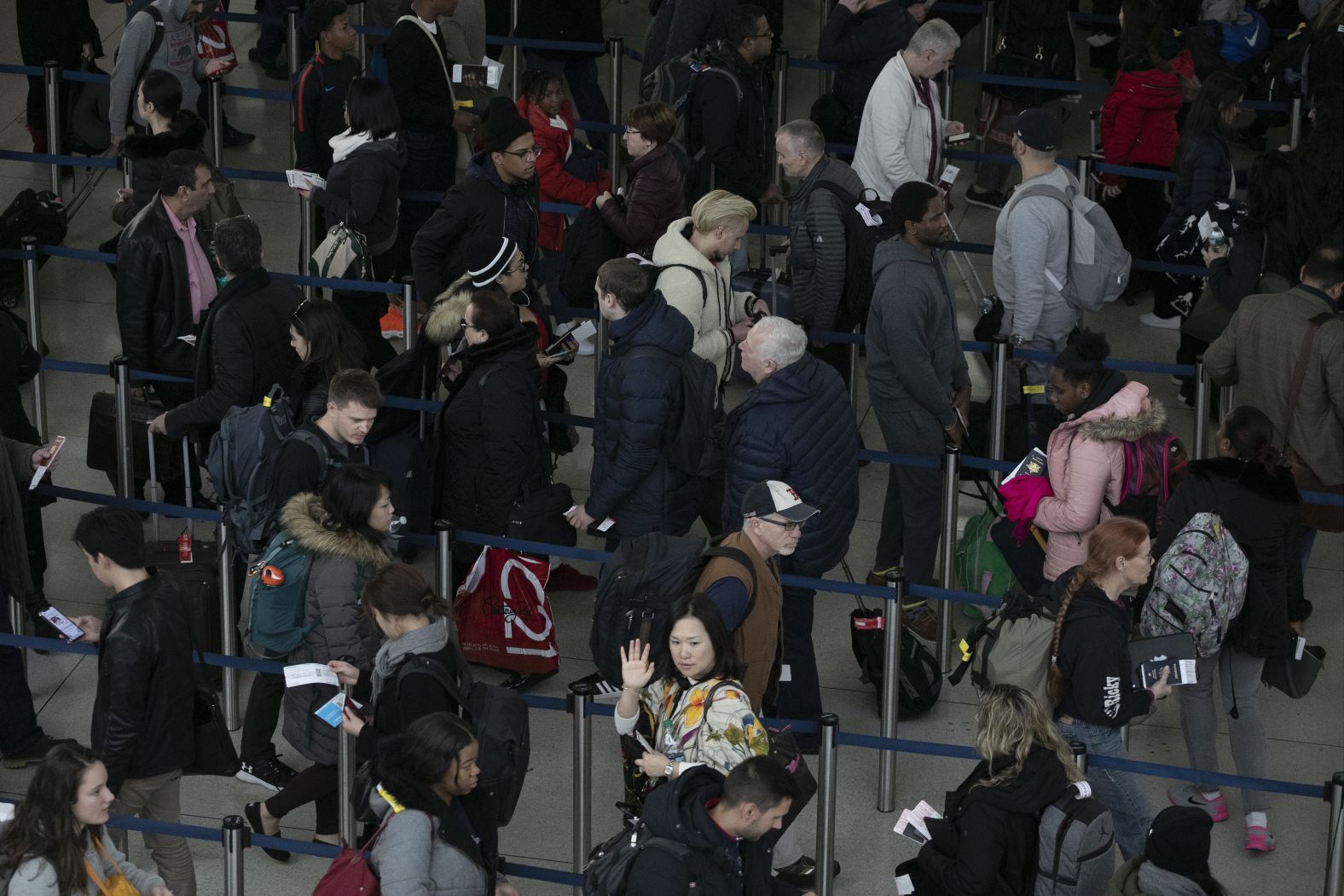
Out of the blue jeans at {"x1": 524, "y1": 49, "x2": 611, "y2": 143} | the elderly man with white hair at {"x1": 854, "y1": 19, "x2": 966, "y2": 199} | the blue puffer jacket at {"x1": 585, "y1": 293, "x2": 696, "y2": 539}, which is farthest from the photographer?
the blue jeans at {"x1": 524, "y1": 49, "x2": 611, "y2": 143}

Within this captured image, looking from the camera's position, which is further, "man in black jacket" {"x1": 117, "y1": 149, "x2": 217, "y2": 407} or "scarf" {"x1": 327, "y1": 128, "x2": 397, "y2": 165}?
"scarf" {"x1": 327, "y1": 128, "x2": 397, "y2": 165}

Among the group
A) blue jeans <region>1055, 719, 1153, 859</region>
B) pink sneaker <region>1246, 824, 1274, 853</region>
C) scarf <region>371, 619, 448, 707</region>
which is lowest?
pink sneaker <region>1246, 824, 1274, 853</region>

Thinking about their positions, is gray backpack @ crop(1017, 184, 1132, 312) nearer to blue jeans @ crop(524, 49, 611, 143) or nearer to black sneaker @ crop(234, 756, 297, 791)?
black sneaker @ crop(234, 756, 297, 791)

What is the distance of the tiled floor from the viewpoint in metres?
7.07

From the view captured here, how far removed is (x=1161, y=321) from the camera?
425 inches

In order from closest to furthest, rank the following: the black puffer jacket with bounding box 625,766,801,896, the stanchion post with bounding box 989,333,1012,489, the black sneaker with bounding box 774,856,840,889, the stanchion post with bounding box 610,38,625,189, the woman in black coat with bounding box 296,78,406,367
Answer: the black puffer jacket with bounding box 625,766,801,896
the black sneaker with bounding box 774,856,840,889
the stanchion post with bounding box 989,333,1012,489
the woman in black coat with bounding box 296,78,406,367
the stanchion post with bounding box 610,38,625,189

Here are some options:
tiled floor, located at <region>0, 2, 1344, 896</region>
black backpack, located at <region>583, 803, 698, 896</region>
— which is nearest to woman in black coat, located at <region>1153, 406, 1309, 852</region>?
tiled floor, located at <region>0, 2, 1344, 896</region>

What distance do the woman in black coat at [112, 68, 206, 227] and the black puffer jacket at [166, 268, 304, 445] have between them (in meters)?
1.55

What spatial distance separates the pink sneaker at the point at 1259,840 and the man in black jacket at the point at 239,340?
4.17m

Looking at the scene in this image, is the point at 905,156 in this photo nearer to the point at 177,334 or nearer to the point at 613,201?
the point at 613,201

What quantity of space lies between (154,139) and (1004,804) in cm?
560

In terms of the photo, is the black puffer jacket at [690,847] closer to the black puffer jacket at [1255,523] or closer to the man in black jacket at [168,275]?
the black puffer jacket at [1255,523]

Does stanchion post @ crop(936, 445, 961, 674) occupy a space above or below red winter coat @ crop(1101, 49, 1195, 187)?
below

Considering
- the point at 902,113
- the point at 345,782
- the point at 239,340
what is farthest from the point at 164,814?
the point at 902,113
